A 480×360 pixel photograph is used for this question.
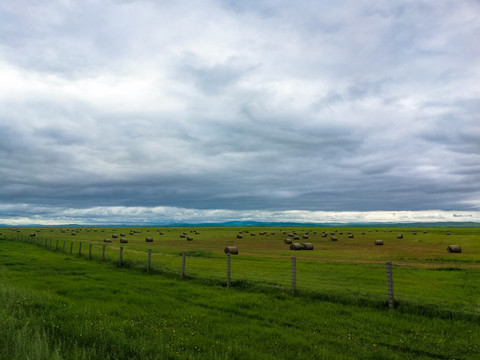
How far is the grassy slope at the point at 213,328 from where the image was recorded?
339 inches

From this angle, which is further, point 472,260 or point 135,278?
point 472,260

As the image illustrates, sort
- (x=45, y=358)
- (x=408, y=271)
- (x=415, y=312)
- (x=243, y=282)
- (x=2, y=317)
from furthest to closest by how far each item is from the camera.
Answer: (x=408, y=271)
(x=243, y=282)
(x=415, y=312)
(x=2, y=317)
(x=45, y=358)

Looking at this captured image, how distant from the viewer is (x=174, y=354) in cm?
834

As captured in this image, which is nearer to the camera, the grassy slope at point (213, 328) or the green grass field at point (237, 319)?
the grassy slope at point (213, 328)

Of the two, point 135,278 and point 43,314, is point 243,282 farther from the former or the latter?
point 43,314

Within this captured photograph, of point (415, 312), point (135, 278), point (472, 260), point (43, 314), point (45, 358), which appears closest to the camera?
point (45, 358)

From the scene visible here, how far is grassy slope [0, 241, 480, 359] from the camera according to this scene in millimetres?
8609

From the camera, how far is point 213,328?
36.2 feet

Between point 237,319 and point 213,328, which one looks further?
point 237,319

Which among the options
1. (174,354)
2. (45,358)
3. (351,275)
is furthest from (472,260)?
(45,358)

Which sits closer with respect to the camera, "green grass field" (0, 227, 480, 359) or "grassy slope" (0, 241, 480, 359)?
"grassy slope" (0, 241, 480, 359)

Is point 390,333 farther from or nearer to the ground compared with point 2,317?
nearer to the ground

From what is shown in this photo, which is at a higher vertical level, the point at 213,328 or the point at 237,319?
the point at 213,328

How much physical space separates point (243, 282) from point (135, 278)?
724 cm
